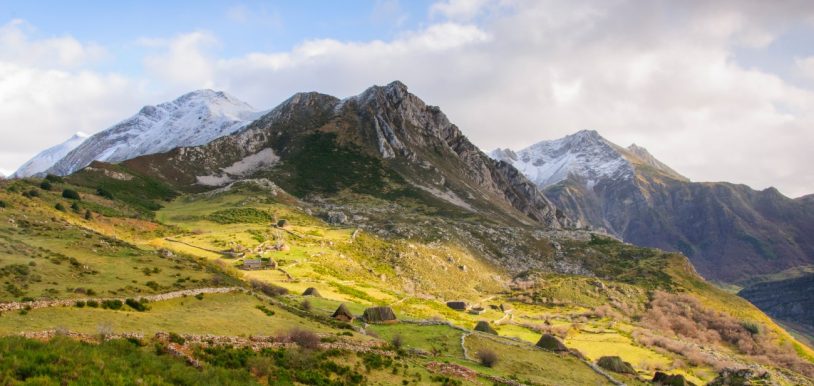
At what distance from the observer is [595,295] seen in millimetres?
111375

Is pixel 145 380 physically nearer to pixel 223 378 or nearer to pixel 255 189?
pixel 223 378

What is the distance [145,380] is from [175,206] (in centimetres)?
12443

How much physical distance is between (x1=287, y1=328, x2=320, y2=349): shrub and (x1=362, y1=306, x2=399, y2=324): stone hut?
754 inches

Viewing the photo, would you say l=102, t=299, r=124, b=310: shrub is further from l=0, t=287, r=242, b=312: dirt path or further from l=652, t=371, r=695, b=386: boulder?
l=652, t=371, r=695, b=386: boulder

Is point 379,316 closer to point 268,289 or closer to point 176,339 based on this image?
point 268,289

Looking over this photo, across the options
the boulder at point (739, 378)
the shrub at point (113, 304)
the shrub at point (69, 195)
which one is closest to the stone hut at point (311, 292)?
the shrub at point (113, 304)

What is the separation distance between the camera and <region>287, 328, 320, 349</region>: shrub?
1302 inches

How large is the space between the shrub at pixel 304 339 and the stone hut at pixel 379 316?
1916 centimetres

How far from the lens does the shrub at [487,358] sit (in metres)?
44.1

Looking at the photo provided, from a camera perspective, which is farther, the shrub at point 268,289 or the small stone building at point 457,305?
the small stone building at point 457,305

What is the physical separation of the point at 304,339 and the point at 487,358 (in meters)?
17.8

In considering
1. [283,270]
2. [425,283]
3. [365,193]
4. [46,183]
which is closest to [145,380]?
[283,270]

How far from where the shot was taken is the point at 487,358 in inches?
1742

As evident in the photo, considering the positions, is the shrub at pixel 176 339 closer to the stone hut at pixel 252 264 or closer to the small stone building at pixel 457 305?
the stone hut at pixel 252 264
